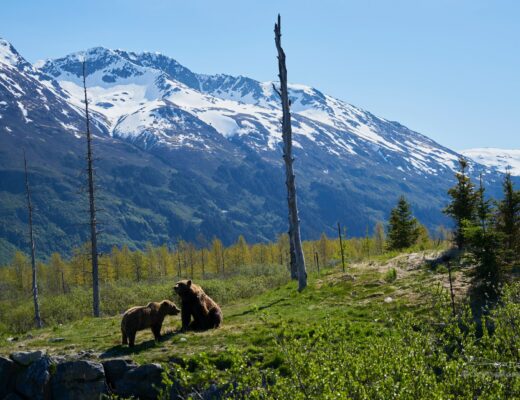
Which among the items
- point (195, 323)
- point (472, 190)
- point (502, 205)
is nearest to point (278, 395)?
point (195, 323)

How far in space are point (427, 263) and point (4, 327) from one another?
40.6 meters

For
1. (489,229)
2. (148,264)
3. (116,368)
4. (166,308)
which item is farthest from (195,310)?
(148,264)

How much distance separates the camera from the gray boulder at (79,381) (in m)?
16.0

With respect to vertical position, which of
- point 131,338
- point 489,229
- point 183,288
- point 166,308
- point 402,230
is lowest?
point 131,338

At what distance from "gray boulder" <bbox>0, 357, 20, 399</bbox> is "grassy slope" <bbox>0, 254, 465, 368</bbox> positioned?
1.57 meters

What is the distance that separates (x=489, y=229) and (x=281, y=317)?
34.5 ft

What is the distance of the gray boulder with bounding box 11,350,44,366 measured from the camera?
17.1 meters

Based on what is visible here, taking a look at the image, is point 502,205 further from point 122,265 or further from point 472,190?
point 122,265

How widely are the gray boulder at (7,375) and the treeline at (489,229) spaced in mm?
14706

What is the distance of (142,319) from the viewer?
59.3 feet

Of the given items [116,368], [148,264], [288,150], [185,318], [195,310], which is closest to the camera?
[116,368]

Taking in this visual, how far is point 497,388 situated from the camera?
706 centimetres

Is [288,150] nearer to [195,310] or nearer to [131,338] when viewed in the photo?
[195,310]

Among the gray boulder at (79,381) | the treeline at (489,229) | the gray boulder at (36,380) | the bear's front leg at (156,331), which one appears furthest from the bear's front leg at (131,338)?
the treeline at (489,229)
